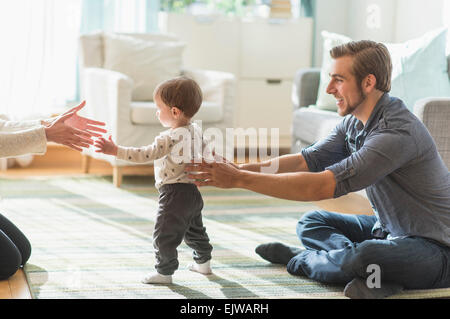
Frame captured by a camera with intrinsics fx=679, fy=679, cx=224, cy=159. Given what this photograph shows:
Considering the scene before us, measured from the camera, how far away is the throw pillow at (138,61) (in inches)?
167

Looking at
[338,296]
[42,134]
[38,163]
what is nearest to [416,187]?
[338,296]

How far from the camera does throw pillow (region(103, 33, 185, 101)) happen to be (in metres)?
4.25

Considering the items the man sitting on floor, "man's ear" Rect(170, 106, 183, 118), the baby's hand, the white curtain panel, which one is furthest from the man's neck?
the white curtain panel

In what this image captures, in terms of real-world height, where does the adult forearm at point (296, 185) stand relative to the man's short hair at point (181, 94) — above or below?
below

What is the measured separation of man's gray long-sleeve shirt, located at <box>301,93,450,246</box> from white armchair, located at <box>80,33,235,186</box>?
1.81m

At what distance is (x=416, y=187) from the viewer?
83.2 inches

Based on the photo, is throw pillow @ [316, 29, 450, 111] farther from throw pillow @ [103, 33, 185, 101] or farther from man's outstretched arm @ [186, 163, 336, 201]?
throw pillow @ [103, 33, 185, 101]

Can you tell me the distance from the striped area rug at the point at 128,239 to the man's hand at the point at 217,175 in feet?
1.24

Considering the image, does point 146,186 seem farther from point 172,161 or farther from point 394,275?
point 394,275

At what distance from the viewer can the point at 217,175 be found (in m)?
2.00

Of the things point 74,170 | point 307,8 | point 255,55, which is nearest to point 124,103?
point 74,170

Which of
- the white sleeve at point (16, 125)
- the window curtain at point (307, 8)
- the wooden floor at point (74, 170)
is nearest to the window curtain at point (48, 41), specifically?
the wooden floor at point (74, 170)

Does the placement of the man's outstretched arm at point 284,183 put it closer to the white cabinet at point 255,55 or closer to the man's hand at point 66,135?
the man's hand at point 66,135

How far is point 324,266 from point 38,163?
9.73 ft
